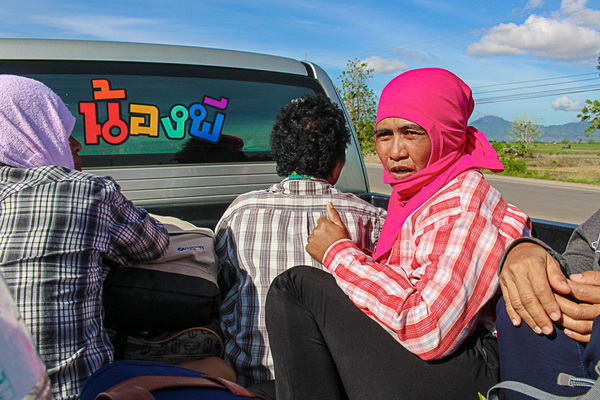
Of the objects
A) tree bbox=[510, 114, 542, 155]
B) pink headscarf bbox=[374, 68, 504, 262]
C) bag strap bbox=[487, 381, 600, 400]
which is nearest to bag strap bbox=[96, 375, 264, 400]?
bag strap bbox=[487, 381, 600, 400]

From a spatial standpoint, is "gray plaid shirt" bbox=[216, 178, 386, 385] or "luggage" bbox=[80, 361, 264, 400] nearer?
"luggage" bbox=[80, 361, 264, 400]

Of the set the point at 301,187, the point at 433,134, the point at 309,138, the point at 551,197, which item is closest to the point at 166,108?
the point at 309,138

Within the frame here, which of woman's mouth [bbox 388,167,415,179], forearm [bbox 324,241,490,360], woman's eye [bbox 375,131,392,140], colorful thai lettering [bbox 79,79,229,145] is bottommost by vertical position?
forearm [bbox 324,241,490,360]

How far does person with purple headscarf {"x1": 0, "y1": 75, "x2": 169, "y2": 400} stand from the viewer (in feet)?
4.83

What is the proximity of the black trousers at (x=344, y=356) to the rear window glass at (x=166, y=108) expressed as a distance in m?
1.49

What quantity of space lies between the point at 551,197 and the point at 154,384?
1726 centimetres

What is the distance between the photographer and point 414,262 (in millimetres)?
1598

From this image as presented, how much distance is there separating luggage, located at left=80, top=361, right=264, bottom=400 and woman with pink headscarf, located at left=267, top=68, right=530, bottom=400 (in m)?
0.33

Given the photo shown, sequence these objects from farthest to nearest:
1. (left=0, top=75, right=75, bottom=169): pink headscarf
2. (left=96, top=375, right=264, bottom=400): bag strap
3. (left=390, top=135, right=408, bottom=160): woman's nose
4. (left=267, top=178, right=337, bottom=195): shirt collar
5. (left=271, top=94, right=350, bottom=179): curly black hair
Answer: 1. (left=271, top=94, right=350, bottom=179): curly black hair
2. (left=267, top=178, right=337, bottom=195): shirt collar
3. (left=390, top=135, right=408, bottom=160): woman's nose
4. (left=0, top=75, right=75, bottom=169): pink headscarf
5. (left=96, top=375, right=264, bottom=400): bag strap

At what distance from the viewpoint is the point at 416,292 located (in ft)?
4.78

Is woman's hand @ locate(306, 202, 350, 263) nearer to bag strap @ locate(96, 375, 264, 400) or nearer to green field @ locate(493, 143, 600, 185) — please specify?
bag strap @ locate(96, 375, 264, 400)

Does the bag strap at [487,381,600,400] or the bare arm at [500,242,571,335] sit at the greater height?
the bare arm at [500,242,571,335]

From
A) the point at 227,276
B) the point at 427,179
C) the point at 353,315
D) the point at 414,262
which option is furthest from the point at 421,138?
the point at 227,276

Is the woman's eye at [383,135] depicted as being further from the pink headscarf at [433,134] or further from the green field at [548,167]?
the green field at [548,167]
